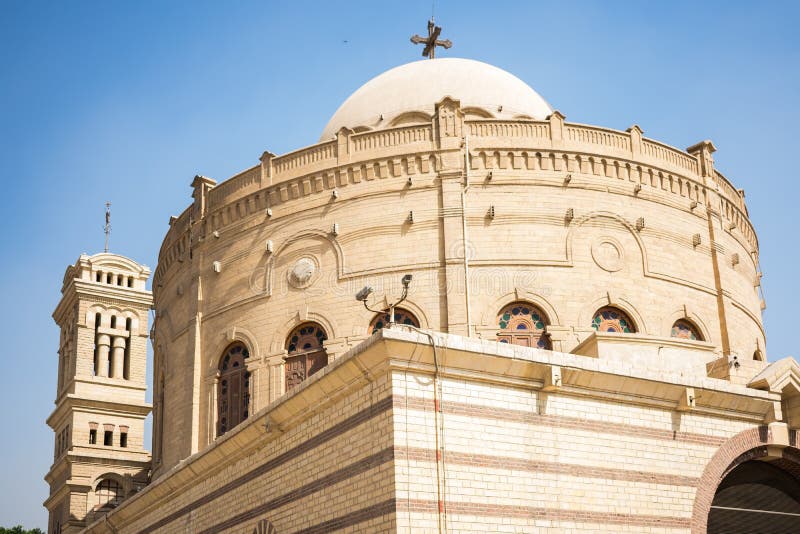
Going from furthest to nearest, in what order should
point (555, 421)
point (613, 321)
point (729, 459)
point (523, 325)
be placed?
point (613, 321), point (523, 325), point (729, 459), point (555, 421)

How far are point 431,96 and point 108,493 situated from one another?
20.2m

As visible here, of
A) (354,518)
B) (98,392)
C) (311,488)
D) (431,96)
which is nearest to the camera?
(354,518)

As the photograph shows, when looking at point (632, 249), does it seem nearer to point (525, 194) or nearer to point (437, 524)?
point (525, 194)

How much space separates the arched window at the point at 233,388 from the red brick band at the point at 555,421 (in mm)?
14259

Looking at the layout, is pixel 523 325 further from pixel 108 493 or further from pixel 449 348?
pixel 108 493

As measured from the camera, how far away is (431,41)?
1578 inches

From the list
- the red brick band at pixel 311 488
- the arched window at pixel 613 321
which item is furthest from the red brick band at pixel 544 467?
the arched window at pixel 613 321

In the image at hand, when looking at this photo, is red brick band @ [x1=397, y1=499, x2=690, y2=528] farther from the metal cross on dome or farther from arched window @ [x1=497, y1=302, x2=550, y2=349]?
the metal cross on dome

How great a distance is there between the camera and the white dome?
32125 mm

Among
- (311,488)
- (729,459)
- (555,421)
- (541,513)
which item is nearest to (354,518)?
(311,488)

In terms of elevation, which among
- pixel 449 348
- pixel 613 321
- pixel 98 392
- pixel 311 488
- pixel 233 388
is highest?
pixel 98 392

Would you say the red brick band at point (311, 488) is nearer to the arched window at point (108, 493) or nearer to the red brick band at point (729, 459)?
the red brick band at point (729, 459)

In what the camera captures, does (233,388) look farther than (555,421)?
Yes

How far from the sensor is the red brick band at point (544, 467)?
13.9 m
